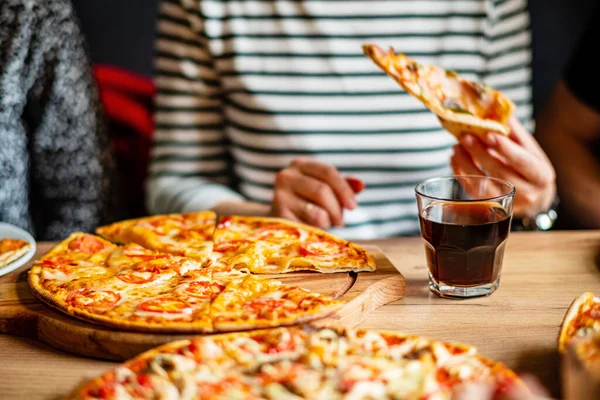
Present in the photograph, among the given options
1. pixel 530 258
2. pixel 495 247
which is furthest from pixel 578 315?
pixel 530 258

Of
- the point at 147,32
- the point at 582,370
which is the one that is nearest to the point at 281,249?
the point at 582,370

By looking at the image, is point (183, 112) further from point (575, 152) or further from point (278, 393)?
point (278, 393)

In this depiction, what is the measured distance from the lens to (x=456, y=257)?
116 cm

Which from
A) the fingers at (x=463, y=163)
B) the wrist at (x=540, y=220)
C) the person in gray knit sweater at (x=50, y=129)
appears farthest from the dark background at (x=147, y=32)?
the fingers at (x=463, y=163)

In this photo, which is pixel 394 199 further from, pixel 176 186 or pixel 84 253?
pixel 84 253

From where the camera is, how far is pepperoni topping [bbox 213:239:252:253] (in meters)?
1.36

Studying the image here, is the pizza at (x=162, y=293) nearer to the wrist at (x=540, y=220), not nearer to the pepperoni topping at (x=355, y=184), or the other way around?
the pepperoni topping at (x=355, y=184)

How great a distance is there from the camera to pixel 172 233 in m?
1.49

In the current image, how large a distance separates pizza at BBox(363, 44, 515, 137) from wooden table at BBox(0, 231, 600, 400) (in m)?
0.28

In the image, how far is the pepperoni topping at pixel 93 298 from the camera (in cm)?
108

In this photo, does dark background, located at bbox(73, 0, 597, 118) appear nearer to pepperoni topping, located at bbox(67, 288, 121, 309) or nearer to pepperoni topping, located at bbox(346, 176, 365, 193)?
pepperoni topping, located at bbox(346, 176, 365, 193)

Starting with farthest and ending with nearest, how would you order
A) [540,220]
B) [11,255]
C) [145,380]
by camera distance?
[540,220], [11,255], [145,380]

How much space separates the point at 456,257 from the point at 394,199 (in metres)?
0.85

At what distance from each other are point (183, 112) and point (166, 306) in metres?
1.05
